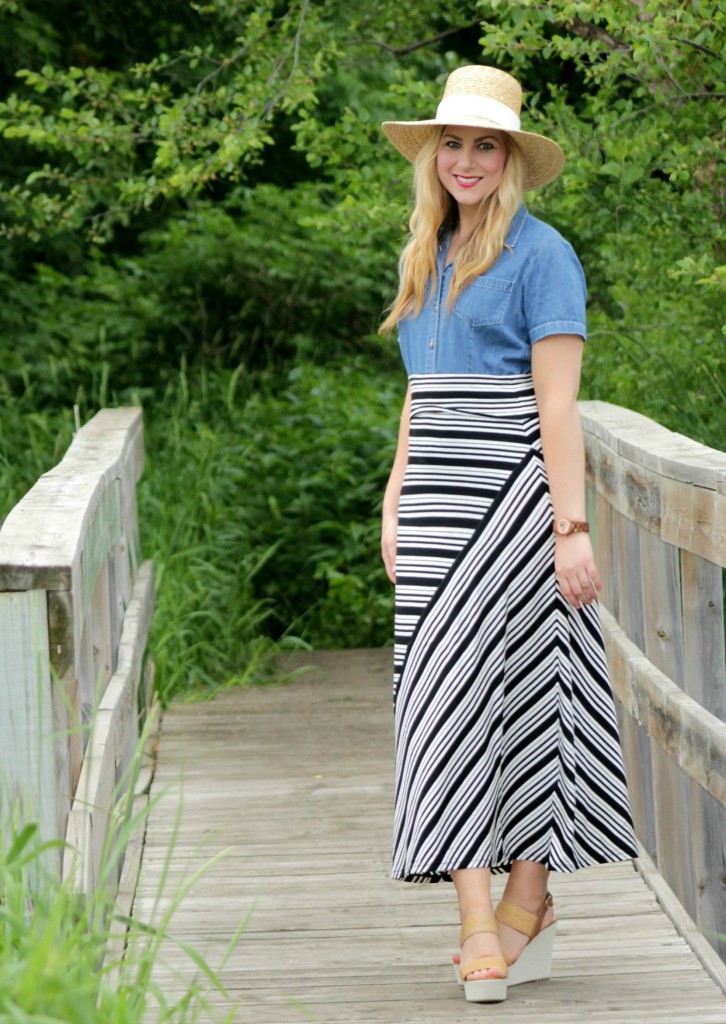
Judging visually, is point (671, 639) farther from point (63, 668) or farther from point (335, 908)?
point (63, 668)

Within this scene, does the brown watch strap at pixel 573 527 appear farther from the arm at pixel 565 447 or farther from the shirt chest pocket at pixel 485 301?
the shirt chest pocket at pixel 485 301

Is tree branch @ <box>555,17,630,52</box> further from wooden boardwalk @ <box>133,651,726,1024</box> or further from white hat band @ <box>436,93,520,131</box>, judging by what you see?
white hat band @ <box>436,93,520,131</box>

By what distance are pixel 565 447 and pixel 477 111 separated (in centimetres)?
72

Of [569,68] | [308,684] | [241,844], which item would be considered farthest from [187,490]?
[569,68]

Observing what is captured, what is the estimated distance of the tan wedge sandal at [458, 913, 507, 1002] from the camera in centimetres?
307

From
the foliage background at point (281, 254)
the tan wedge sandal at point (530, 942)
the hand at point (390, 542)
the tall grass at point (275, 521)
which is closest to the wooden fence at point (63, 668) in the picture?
the hand at point (390, 542)

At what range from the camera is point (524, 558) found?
3.14m

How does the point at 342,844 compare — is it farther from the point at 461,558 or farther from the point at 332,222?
the point at 332,222

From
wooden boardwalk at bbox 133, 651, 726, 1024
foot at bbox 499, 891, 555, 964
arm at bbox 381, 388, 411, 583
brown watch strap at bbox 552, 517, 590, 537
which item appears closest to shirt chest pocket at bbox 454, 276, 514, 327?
arm at bbox 381, 388, 411, 583

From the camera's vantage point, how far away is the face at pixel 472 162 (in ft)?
10.5

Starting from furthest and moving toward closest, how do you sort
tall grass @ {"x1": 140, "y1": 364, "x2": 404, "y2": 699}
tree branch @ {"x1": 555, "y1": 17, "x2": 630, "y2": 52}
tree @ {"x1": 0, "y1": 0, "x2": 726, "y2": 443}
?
tall grass @ {"x1": 140, "y1": 364, "x2": 404, "y2": 699}
tree branch @ {"x1": 555, "y1": 17, "x2": 630, "y2": 52}
tree @ {"x1": 0, "y1": 0, "x2": 726, "y2": 443}

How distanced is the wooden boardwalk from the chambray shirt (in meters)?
1.02

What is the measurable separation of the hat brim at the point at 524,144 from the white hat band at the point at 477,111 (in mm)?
14

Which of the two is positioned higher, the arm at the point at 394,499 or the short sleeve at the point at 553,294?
the short sleeve at the point at 553,294
